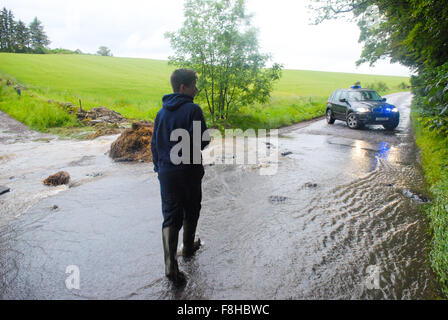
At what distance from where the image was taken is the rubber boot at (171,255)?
9.24 feet

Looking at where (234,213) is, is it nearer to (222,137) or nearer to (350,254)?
(350,254)

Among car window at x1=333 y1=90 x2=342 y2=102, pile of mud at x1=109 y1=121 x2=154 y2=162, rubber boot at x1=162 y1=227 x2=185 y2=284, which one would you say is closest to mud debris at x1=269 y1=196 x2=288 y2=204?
rubber boot at x1=162 y1=227 x2=185 y2=284

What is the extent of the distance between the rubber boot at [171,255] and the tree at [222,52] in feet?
33.2

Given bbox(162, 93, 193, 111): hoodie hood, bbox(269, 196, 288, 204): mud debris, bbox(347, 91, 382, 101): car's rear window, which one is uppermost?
bbox(347, 91, 382, 101): car's rear window

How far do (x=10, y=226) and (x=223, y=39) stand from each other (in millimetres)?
10603

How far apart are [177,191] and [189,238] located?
2.54 feet

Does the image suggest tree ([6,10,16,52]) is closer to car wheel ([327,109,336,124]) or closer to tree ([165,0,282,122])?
tree ([165,0,282,122])

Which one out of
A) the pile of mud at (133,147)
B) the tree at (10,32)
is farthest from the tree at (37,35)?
the pile of mud at (133,147)

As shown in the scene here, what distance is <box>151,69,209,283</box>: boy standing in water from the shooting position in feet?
8.99

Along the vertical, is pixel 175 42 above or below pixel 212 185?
above
